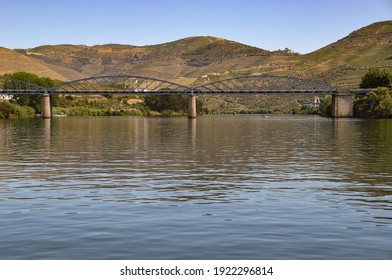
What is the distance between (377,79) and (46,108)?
8478 cm

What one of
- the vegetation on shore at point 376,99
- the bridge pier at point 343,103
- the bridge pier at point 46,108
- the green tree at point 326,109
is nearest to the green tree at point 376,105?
the vegetation on shore at point 376,99

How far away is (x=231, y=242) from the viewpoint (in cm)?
1525

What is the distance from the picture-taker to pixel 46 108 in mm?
167500

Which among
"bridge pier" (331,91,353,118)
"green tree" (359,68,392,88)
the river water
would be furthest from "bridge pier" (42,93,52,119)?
the river water

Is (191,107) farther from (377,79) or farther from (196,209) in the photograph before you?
(196,209)

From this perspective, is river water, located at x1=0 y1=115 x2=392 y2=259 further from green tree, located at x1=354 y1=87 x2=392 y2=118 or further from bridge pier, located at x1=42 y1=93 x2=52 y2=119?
bridge pier, located at x1=42 y1=93 x2=52 y2=119

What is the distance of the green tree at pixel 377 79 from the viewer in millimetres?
180250

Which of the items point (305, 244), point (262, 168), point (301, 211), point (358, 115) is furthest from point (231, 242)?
point (358, 115)

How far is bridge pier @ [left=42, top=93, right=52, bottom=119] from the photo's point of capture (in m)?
163

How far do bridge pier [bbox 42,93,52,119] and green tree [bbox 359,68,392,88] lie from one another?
270 feet

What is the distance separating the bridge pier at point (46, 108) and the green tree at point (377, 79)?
270ft

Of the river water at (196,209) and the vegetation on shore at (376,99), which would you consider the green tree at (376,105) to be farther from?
the river water at (196,209)

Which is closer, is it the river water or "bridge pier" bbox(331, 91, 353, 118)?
the river water
